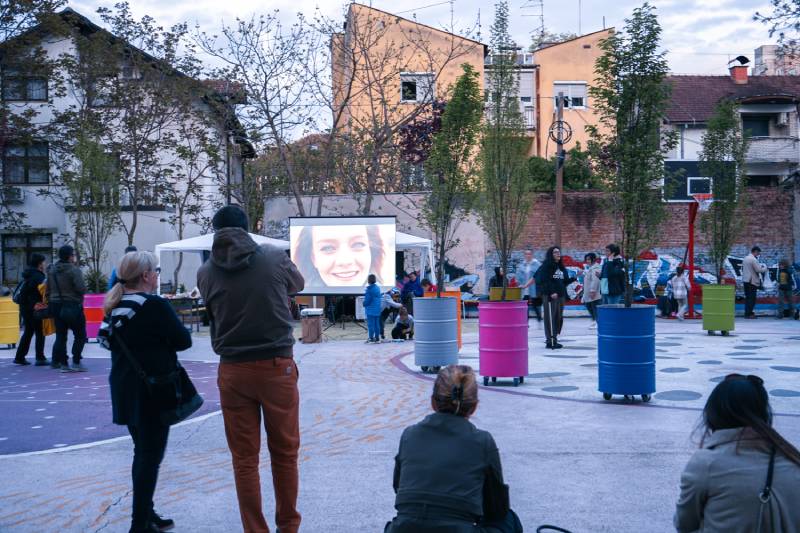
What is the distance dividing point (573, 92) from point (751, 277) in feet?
78.1

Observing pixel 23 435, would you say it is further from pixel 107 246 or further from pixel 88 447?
pixel 107 246

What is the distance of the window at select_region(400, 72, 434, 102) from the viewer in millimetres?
30650

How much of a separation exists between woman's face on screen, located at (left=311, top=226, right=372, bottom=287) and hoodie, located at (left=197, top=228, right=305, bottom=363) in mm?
17668

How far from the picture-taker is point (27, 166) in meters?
34.3

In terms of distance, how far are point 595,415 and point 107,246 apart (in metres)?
29.7

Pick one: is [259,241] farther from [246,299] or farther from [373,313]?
[246,299]

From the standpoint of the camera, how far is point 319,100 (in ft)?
94.0

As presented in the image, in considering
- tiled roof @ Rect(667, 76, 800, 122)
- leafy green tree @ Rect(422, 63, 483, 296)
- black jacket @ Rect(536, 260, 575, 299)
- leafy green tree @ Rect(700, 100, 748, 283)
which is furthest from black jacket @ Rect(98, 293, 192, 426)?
tiled roof @ Rect(667, 76, 800, 122)

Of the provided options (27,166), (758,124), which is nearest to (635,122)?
(27,166)

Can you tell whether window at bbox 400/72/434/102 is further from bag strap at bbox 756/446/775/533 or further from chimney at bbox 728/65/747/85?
bag strap at bbox 756/446/775/533

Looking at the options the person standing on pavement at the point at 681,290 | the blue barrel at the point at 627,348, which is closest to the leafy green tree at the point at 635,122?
the blue barrel at the point at 627,348

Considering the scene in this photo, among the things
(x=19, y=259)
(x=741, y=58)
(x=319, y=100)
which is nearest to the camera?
(x=319, y=100)

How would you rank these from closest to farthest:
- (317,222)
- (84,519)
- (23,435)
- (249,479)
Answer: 1. (249,479)
2. (84,519)
3. (23,435)
4. (317,222)

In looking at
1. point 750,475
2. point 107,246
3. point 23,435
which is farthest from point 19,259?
point 750,475
